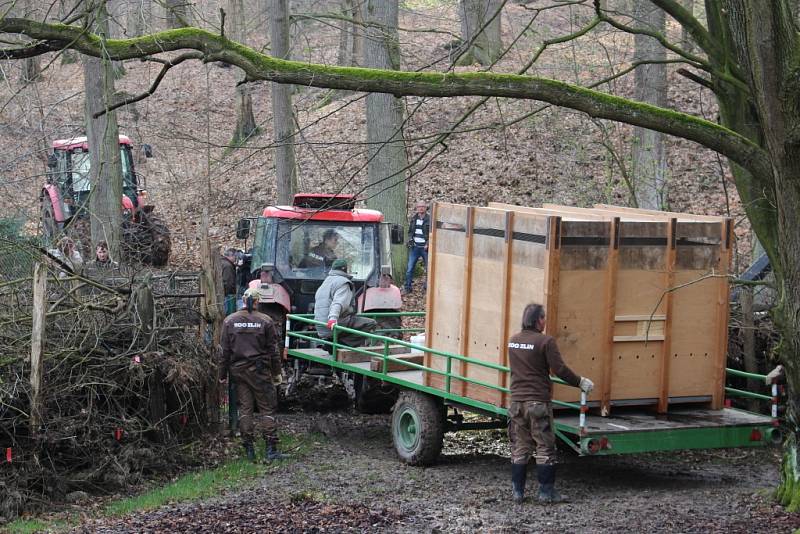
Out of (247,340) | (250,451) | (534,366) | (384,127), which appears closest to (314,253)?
(247,340)

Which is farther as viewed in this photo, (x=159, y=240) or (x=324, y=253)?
(x=159, y=240)

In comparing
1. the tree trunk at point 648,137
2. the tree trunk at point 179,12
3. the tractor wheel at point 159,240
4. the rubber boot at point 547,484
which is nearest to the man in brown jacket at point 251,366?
the tree trunk at point 179,12

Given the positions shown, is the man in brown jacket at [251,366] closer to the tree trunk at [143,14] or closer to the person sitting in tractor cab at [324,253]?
the person sitting in tractor cab at [324,253]

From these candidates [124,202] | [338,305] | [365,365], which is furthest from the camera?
[124,202]

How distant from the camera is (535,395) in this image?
8.41 m

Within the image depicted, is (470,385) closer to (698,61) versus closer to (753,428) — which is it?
(753,428)

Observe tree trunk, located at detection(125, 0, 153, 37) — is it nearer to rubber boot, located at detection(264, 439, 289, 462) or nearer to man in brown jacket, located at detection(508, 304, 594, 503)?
rubber boot, located at detection(264, 439, 289, 462)

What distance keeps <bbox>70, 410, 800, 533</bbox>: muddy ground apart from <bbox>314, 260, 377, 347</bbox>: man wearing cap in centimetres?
119

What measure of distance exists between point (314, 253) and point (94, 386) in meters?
4.52

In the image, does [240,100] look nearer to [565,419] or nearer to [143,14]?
[143,14]

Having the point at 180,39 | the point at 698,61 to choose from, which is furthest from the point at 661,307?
the point at 180,39

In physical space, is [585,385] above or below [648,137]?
below

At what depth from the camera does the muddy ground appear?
25.2 ft

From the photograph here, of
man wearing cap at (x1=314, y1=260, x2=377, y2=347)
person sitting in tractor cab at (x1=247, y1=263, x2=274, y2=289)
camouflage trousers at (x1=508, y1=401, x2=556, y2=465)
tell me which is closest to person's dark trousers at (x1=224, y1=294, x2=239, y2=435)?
man wearing cap at (x1=314, y1=260, x2=377, y2=347)
